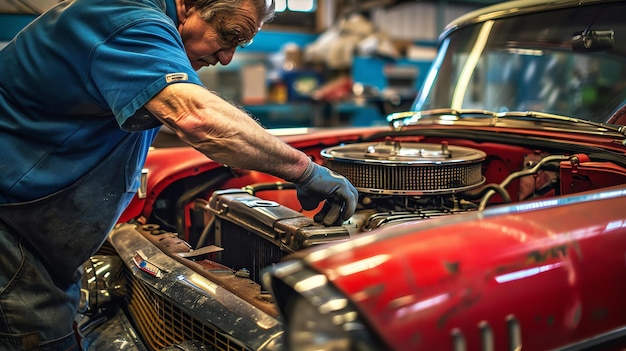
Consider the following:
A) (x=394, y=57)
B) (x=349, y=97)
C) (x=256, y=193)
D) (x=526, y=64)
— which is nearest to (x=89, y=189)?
(x=256, y=193)

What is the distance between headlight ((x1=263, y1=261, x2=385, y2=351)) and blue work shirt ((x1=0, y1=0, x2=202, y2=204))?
51 cm

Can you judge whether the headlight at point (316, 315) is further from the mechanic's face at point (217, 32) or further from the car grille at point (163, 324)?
the mechanic's face at point (217, 32)

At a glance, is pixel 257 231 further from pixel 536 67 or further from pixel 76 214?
pixel 536 67

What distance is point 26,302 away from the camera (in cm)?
145

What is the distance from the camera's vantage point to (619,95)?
6.42 ft

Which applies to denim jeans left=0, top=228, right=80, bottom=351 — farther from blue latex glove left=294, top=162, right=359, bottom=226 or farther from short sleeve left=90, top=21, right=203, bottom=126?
blue latex glove left=294, top=162, right=359, bottom=226

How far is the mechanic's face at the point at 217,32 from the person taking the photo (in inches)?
59.1

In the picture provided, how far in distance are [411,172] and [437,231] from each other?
0.77 metres

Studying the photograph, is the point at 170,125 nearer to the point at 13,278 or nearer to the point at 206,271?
the point at 206,271

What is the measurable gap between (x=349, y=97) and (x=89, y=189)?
6724mm

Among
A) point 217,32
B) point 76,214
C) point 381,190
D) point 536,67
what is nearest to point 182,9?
point 217,32

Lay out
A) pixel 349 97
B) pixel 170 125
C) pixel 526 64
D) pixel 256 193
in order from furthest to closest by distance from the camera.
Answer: pixel 349 97
pixel 526 64
pixel 256 193
pixel 170 125

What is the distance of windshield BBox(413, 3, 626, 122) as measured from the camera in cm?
203

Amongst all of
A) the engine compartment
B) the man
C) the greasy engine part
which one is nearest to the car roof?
the engine compartment
